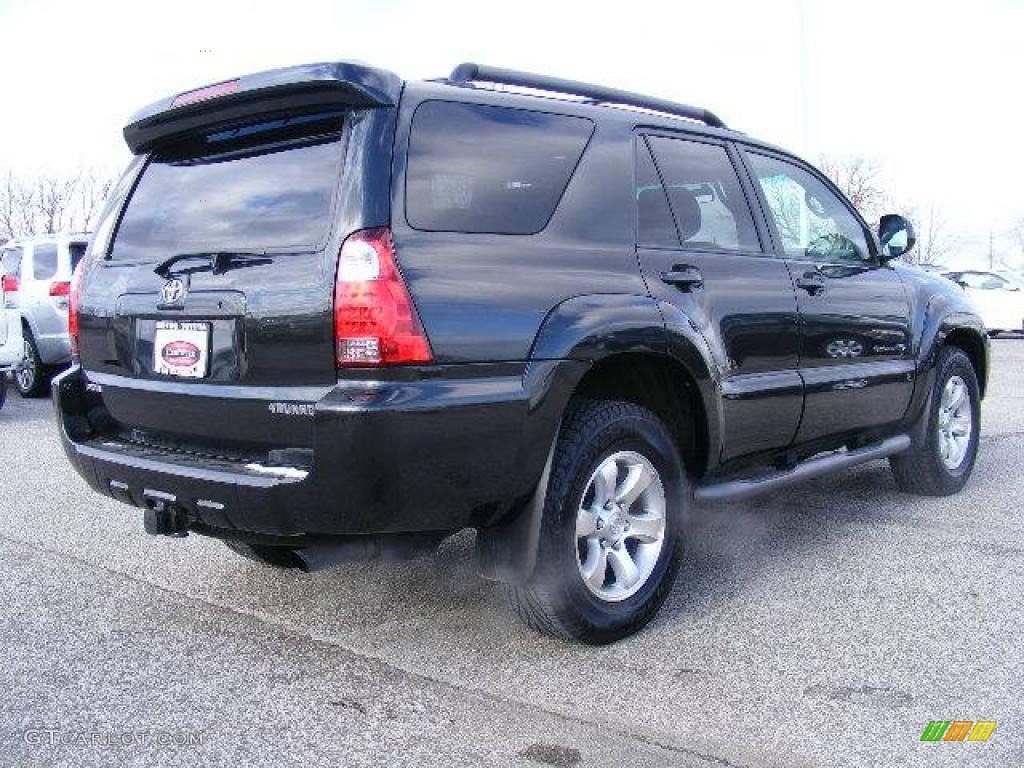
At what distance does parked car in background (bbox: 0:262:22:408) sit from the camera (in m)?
9.52

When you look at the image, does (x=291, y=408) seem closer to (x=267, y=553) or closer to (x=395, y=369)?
(x=395, y=369)

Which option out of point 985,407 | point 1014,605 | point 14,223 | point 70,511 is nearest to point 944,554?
point 1014,605

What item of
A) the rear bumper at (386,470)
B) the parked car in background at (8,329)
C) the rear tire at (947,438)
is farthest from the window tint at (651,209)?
the parked car in background at (8,329)

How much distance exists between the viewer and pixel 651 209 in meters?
3.71

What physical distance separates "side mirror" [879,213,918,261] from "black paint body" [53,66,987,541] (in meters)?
1.57

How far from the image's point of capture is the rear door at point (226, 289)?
288 cm

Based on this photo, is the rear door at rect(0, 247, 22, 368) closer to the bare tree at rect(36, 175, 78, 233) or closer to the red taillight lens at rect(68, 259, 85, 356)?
the red taillight lens at rect(68, 259, 85, 356)

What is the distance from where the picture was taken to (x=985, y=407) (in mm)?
9320

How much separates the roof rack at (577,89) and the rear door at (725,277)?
0.17m

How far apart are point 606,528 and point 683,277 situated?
0.96 meters

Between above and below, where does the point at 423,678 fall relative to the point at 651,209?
below

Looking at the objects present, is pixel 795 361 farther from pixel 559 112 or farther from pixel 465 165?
pixel 465 165

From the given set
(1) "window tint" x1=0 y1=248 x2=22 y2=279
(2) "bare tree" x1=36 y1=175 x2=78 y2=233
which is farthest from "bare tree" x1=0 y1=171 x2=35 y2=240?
(1) "window tint" x1=0 y1=248 x2=22 y2=279

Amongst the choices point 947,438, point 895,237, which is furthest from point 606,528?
point 947,438
